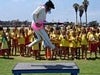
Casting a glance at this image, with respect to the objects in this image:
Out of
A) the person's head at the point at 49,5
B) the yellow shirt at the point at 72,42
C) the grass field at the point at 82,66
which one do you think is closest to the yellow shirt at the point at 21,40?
the grass field at the point at 82,66

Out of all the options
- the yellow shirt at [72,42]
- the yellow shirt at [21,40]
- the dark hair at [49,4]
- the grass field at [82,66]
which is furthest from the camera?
the yellow shirt at [21,40]

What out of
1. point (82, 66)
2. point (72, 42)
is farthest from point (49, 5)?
point (72, 42)

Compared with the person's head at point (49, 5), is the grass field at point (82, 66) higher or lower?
lower

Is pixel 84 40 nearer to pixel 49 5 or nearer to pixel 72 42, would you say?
pixel 72 42

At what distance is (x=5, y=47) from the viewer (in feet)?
78.4

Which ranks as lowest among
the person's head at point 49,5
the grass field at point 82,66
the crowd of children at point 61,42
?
the grass field at point 82,66

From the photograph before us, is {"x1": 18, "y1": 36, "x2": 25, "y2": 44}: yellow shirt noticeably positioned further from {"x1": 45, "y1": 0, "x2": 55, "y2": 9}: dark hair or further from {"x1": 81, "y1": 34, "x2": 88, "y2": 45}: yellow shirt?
{"x1": 45, "y1": 0, "x2": 55, "y2": 9}: dark hair

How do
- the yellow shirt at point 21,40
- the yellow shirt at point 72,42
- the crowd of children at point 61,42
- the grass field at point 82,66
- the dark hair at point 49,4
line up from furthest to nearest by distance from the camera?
the yellow shirt at point 21,40 → the crowd of children at point 61,42 → the yellow shirt at point 72,42 → the grass field at point 82,66 → the dark hair at point 49,4

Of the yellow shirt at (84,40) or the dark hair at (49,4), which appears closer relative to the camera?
the dark hair at (49,4)

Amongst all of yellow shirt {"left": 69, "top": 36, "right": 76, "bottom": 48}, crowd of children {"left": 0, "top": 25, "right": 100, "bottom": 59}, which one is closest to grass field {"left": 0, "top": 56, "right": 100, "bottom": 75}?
crowd of children {"left": 0, "top": 25, "right": 100, "bottom": 59}

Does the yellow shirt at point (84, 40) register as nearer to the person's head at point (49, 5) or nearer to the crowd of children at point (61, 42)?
the crowd of children at point (61, 42)

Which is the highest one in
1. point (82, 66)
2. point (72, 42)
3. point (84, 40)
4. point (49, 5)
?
point (49, 5)

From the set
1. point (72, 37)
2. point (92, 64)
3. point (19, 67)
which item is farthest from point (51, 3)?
point (72, 37)

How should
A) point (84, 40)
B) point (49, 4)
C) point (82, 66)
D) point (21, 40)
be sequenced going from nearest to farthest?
point (49, 4)
point (82, 66)
point (84, 40)
point (21, 40)
